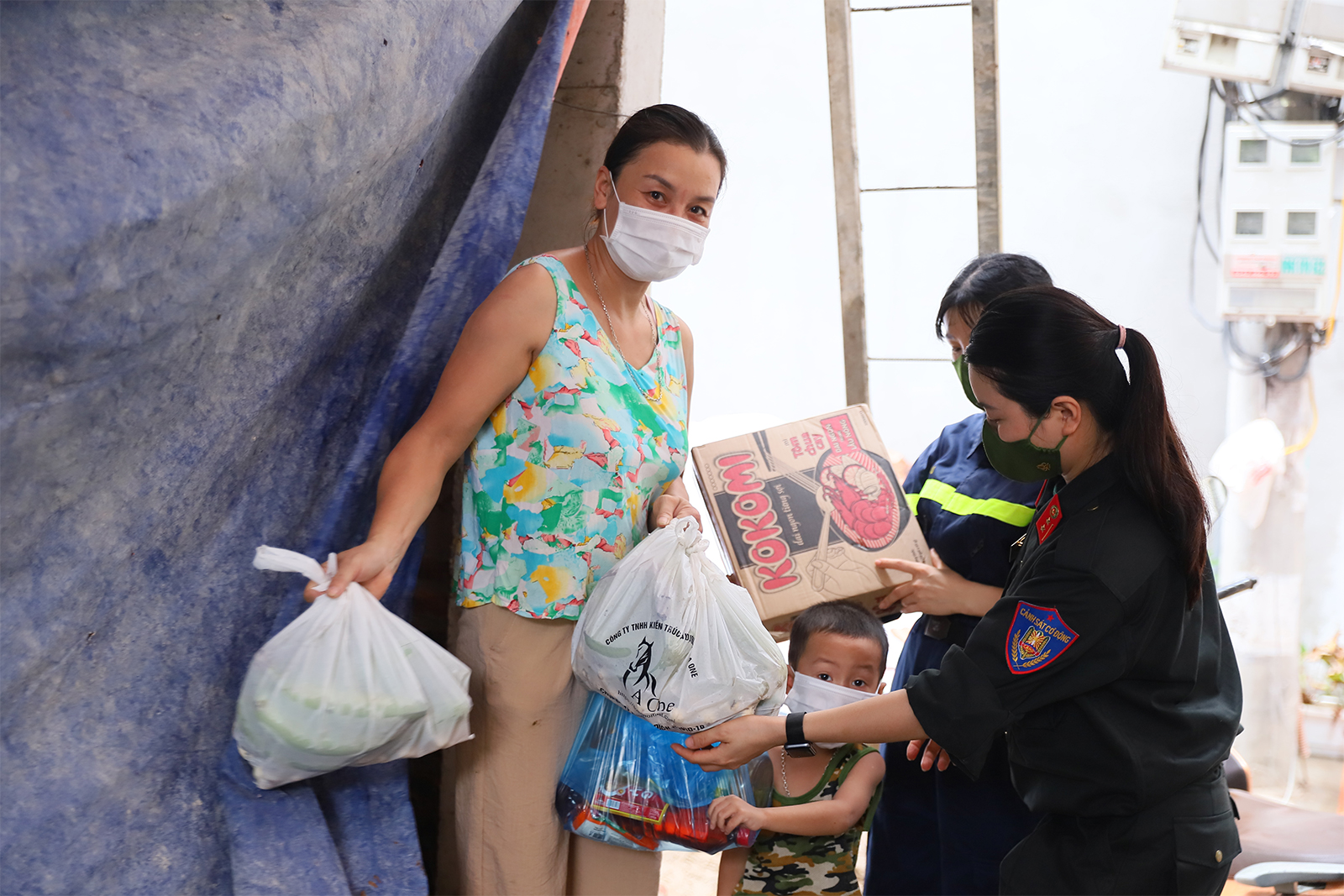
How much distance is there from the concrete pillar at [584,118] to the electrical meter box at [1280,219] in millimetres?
3836

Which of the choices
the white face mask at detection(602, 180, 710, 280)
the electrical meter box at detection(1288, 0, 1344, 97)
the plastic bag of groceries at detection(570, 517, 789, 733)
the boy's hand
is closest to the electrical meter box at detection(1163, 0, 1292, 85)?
the electrical meter box at detection(1288, 0, 1344, 97)

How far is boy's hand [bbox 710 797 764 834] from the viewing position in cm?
167

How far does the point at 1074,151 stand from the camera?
5223 mm

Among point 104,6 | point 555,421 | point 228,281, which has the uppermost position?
point 104,6

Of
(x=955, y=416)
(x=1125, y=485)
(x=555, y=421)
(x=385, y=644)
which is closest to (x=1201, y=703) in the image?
(x=1125, y=485)

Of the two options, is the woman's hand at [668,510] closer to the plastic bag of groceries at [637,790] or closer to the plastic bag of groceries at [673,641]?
the plastic bag of groceries at [673,641]

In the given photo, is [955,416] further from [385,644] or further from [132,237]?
[132,237]

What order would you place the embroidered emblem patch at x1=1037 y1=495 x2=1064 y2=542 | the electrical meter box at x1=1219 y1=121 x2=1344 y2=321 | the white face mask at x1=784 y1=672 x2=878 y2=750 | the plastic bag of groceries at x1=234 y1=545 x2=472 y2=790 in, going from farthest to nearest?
1. the electrical meter box at x1=1219 y1=121 x2=1344 y2=321
2. the white face mask at x1=784 y1=672 x2=878 y2=750
3. the embroidered emblem patch at x1=1037 y1=495 x2=1064 y2=542
4. the plastic bag of groceries at x1=234 y1=545 x2=472 y2=790

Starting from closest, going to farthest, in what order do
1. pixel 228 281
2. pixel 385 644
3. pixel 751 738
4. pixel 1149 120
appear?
pixel 228 281, pixel 385 644, pixel 751 738, pixel 1149 120

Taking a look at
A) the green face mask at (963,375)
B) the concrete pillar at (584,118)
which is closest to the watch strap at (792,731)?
the green face mask at (963,375)

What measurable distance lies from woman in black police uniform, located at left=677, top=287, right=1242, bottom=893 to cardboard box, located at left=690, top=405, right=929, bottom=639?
0.36m

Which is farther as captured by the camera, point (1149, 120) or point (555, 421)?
point (1149, 120)

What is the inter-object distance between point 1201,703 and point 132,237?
5.15 feet

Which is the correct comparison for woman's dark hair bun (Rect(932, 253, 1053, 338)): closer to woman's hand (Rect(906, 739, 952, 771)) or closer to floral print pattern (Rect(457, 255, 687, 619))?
floral print pattern (Rect(457, 255, 687, 619))
